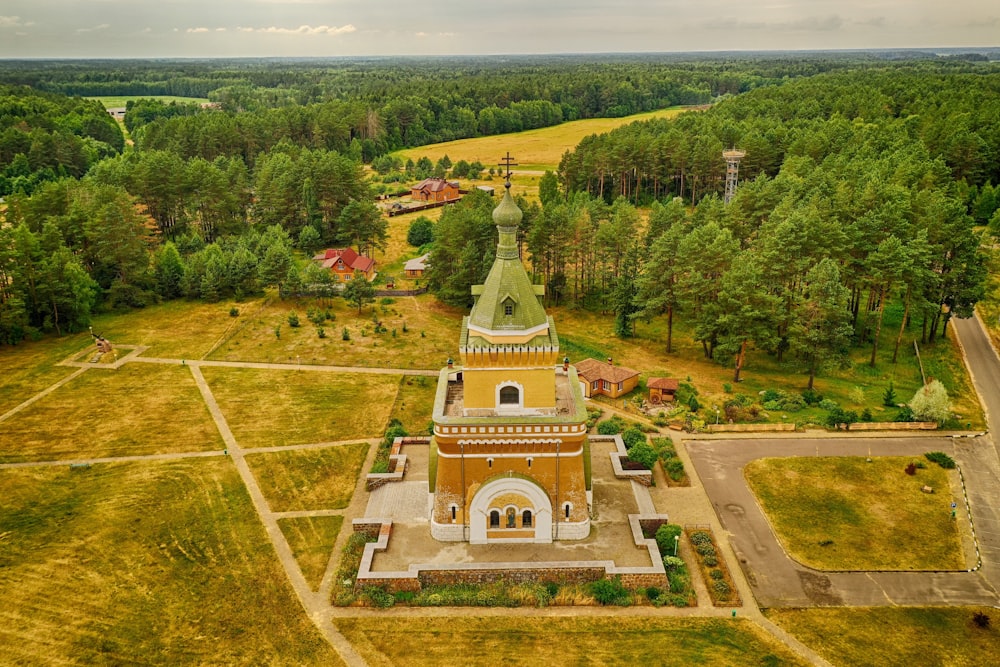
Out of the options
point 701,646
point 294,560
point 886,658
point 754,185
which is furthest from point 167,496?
point 754,185

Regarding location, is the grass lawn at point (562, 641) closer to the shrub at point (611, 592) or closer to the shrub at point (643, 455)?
the shrub at point (611, 592)

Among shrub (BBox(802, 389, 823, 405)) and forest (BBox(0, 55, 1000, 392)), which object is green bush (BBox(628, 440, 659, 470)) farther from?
forest (BBox(0, 55, 1000, 392))

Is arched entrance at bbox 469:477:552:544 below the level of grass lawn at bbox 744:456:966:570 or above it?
above

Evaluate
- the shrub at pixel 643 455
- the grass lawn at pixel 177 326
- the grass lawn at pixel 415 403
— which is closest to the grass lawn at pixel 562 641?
the shrub at pixel 643 455

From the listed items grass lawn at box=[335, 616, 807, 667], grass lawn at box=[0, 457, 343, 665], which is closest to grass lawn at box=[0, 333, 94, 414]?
grass lawn at box=[0, 457, 343, 665]

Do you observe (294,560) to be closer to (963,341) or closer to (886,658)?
(886,658)
